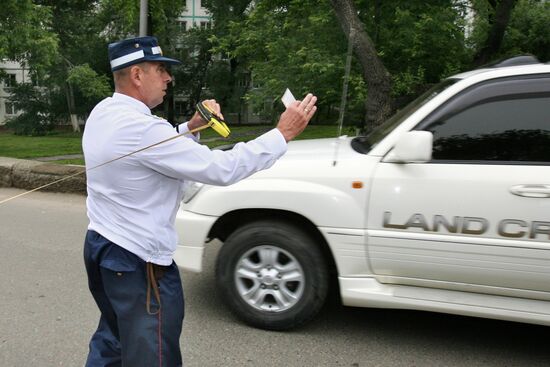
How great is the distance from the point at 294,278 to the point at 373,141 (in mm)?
1108

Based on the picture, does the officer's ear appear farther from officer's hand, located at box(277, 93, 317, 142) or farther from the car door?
the car door

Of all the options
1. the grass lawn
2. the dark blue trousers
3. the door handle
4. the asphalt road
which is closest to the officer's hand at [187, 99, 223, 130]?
the dark blue trousers

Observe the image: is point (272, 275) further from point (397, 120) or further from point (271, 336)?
point (397, 120)

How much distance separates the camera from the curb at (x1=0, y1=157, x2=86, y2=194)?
823 cm

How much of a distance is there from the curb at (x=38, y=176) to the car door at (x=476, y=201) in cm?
615

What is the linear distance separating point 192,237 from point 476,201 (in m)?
1.90

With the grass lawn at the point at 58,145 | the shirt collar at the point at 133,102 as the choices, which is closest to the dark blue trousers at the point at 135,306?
the shirt collar at the point at 133,102

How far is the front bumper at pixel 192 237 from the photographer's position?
12.0 feet

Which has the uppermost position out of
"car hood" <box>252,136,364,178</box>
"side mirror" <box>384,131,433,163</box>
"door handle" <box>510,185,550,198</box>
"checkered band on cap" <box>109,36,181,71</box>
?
"checkered band on cap" <box>109,36,181,71</box>

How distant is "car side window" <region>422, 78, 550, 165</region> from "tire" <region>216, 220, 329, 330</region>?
105cm

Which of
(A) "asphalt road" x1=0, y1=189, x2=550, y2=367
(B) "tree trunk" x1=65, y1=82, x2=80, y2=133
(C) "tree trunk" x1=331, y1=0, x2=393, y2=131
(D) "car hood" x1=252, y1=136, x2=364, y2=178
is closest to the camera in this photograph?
(A) "asphalt road" x1=0, y1=189, x2=550, y2=367

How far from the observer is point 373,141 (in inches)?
144

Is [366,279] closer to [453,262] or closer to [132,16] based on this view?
[453,262]

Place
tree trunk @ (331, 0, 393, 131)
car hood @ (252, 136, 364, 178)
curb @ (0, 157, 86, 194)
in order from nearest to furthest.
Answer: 1. car hood @ (252, 136, 364, 178)
2. tree trunk @ (331, 0, 393, 131)
3. curb @ (0, 157, 86, 194)
